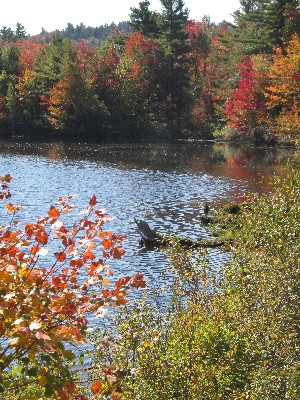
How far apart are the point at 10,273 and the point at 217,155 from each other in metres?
54.1

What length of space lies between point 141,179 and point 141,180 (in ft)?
1.77

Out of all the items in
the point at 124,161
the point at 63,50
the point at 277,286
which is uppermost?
the point at 63,50

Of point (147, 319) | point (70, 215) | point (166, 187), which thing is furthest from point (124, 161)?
point (147, 319)

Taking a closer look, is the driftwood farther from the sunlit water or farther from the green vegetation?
the green vegetation

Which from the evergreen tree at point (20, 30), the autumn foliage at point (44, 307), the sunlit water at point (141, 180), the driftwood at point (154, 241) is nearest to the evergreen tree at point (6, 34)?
the evergreen tree at point (20, 30)

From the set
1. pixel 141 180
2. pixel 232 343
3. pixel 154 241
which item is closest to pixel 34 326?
pixel 232 343

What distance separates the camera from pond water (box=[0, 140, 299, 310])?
27.0 meters

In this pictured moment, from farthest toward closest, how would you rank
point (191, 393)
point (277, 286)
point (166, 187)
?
point (166, 187)
point (277, 286)
point (191, 393)

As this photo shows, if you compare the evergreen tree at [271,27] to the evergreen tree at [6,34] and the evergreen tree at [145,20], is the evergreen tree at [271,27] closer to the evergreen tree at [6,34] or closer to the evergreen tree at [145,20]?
the evergreen tree at [145,20]

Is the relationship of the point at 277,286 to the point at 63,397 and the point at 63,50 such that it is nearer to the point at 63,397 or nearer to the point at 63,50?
the point at 63,397

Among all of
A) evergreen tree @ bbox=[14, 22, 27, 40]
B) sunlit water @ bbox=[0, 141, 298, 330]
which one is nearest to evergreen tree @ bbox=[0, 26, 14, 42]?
evergreen tree @ bbox=[14, 22, 27, 40]

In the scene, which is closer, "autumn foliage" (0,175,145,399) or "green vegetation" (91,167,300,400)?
"autumn foliage" (0,175,145,399)

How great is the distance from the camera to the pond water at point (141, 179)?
27.0m

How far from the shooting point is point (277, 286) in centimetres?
909
